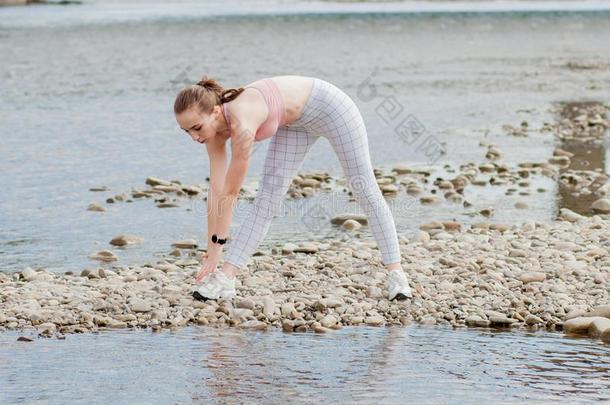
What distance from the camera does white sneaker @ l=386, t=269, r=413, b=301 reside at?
783 cm

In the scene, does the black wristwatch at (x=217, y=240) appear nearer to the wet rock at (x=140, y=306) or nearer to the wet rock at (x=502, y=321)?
the wet rock at (x=140, y=306)

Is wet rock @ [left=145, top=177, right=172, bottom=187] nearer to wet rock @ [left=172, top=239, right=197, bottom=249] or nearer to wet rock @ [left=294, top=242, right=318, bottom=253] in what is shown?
wet rock @ [left=172, top=239, right=197, bottom=249]

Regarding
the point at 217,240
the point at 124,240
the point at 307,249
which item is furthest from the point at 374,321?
the point at 124,240

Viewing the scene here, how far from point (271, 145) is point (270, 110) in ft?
1.90

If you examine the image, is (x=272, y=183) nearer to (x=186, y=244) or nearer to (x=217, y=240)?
(x=217, y=240)

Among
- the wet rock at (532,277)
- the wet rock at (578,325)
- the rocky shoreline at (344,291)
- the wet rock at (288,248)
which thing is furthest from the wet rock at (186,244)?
the wet rock at (578,325)

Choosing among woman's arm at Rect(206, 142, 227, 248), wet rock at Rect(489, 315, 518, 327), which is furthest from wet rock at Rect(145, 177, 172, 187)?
wet rock at Rect(489, 315, 518, 327)

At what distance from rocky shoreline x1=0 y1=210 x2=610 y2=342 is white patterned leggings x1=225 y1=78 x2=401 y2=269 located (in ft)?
1.41

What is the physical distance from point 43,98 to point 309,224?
13413mm

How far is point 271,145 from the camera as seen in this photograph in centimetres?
740

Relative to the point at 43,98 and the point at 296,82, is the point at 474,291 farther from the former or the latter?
the point at 43,98

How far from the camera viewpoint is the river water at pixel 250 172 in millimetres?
6301

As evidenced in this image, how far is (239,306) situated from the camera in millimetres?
7742

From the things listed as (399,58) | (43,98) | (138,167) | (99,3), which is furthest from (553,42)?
(99,3)
